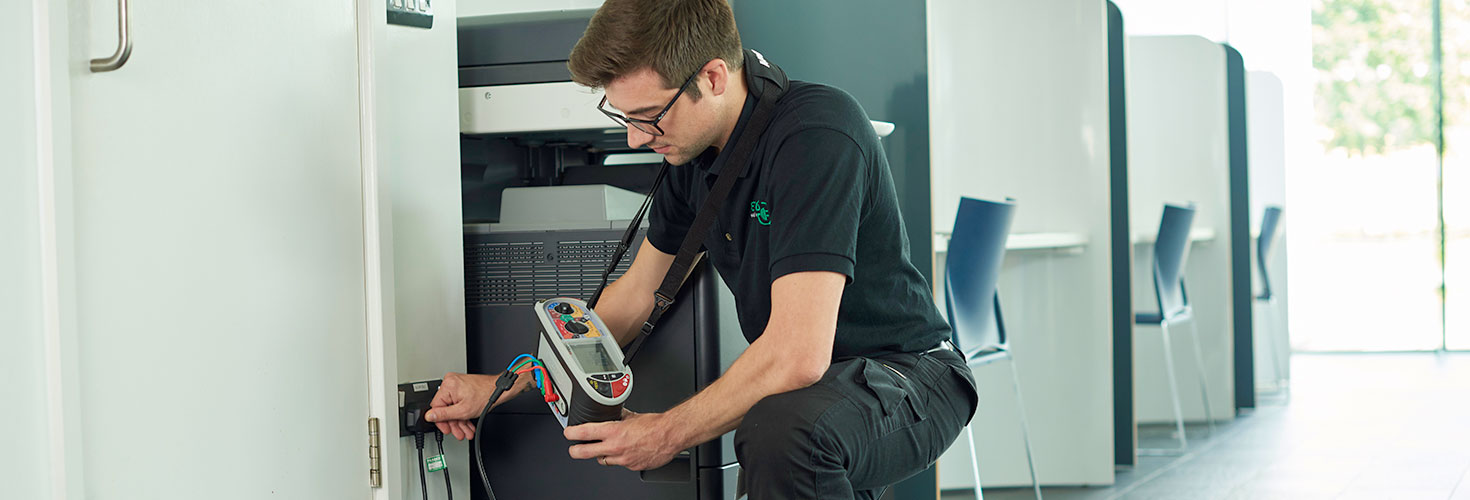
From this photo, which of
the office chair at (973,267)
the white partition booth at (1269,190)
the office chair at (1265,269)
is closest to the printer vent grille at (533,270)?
the office chair at (973,267)

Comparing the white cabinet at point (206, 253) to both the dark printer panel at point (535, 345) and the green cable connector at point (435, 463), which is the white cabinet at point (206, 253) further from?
the dark printer panel at point (535, 345)

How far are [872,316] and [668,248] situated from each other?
1.07 ft

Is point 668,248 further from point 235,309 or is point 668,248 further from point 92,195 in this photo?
point 92,195

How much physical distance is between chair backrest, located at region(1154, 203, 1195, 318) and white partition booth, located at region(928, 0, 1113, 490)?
625mm

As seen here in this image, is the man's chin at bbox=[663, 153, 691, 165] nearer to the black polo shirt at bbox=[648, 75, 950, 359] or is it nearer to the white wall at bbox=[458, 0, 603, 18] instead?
the black polo shirt at bbox=[648, 75, 950, 359]

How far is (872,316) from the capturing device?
1.45 m

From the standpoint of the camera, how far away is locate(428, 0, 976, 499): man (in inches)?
50.9

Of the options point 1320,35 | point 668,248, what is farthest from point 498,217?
point 1320,35

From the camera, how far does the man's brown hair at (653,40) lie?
135cm

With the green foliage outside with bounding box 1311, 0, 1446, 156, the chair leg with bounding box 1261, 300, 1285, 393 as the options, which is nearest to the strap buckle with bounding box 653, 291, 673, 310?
the chair leg with bounding box 1261, 300, 1285, 393

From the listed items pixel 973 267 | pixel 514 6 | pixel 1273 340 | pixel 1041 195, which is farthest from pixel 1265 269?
pixel 514 6

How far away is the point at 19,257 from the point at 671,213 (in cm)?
76

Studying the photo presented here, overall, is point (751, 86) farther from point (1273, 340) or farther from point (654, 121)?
point (1273, 340)

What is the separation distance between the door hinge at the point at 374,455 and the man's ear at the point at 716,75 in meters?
0.66
